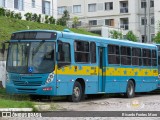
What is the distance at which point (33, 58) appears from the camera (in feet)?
62.7

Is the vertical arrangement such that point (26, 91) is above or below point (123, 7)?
below

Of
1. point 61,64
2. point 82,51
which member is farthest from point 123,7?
point 61,64

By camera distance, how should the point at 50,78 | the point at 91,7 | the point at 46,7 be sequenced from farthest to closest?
the point at 91,7 → the point at 46,7 → the point at 50,78

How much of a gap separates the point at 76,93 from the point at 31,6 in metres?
30.9

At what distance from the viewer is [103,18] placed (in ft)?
259

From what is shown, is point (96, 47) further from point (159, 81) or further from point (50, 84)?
point (159, 81)

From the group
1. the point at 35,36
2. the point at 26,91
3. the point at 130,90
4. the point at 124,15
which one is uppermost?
the point at 124,15

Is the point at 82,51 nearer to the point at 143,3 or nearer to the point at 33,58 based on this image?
the point at 33,58

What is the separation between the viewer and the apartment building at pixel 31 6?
4619cm

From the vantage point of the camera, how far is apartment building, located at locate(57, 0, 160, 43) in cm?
7631

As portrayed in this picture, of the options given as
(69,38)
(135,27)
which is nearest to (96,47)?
(69,38)

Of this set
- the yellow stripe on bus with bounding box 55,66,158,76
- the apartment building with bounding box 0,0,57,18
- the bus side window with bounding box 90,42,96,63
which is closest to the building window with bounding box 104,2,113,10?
the apartment building with bounding box 0,0,57,18

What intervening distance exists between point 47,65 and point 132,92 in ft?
26.1

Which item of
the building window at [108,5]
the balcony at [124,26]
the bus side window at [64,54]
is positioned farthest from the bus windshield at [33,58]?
the building window at [108,5]
